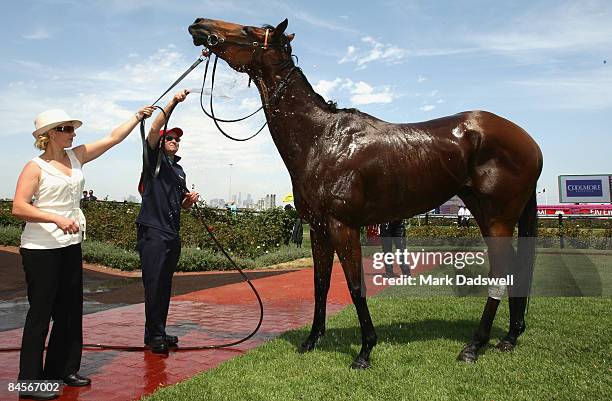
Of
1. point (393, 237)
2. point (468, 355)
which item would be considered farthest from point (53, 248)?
point (393, 237)

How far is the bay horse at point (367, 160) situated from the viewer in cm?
422

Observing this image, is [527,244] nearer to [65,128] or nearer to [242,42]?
[242,42]

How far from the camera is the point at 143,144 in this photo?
15.3ft

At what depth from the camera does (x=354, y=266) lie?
4176mm

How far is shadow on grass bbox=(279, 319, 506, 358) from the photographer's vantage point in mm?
4855

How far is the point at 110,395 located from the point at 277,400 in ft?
4.03

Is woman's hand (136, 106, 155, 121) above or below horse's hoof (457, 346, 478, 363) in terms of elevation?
above

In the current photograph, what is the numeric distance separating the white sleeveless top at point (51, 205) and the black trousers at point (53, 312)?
0.06m

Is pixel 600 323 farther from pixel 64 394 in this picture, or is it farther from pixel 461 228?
pixel 461 228

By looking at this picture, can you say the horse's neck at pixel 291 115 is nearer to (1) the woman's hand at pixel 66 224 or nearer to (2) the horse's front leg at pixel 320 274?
(2) the horse's front leg at pixel 320 274

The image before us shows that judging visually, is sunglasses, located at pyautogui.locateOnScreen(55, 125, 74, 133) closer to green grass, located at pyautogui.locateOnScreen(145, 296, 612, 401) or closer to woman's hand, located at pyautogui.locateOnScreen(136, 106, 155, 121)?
woman's hand, located at pyautogui.locateOnScreen(136, 106, 155, 121)

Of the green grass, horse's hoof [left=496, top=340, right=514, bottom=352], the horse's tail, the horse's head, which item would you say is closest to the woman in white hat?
the green grass

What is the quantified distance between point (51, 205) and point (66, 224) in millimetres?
283

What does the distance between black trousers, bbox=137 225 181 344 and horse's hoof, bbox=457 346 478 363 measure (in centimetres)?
A: 274
